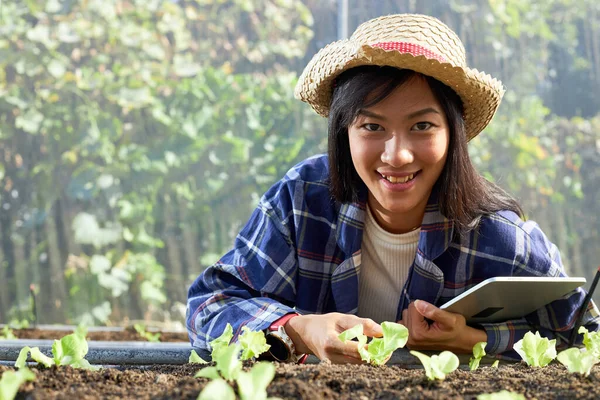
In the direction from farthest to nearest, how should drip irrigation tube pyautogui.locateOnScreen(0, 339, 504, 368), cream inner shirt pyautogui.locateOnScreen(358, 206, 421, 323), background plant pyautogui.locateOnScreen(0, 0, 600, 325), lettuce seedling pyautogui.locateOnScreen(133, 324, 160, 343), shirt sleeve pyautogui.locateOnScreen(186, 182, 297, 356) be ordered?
background plant pyautogui.locateOnScreen(0, 0, 600, 325) → lettuce seedling pyautogui.locateOnScreen(133, 324, 160, 343) → cream inner shirt pyautogui.locateOnScreen(358, 206, 421, 323) → shirt sleeve pyautogui.locateOnScreen(186, 182, 297, 356) → drip irrigation tube pyautogui.locateOnScreen(0, 339, 504, 368)

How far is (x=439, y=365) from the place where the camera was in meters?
0.87

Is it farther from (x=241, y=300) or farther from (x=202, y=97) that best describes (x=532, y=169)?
(x=241, y=300)

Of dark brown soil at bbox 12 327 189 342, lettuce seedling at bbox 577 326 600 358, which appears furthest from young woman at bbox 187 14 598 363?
dark brown soil at bbox 12 327 189 342

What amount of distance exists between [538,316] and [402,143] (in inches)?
18.3

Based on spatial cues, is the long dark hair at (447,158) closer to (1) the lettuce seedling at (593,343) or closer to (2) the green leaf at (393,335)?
(1) the lettuce seedling at (593,343)

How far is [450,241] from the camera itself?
1.51 m

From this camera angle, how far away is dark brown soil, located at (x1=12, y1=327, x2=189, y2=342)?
2.88m

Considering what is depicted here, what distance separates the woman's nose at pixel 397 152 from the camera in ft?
4.40

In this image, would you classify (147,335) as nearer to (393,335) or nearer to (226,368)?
(393,335)

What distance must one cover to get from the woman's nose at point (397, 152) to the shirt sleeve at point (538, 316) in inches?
12.8

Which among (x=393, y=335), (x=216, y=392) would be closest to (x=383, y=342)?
(x=393, y=335)

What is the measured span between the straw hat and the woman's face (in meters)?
0.06

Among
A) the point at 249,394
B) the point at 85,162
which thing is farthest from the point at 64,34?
the point at 249,394

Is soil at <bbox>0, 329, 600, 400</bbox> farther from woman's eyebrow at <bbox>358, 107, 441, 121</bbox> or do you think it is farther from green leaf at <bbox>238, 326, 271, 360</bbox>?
woman's eyebrow at <bbox>358, 107, 441, 121</bbox>
